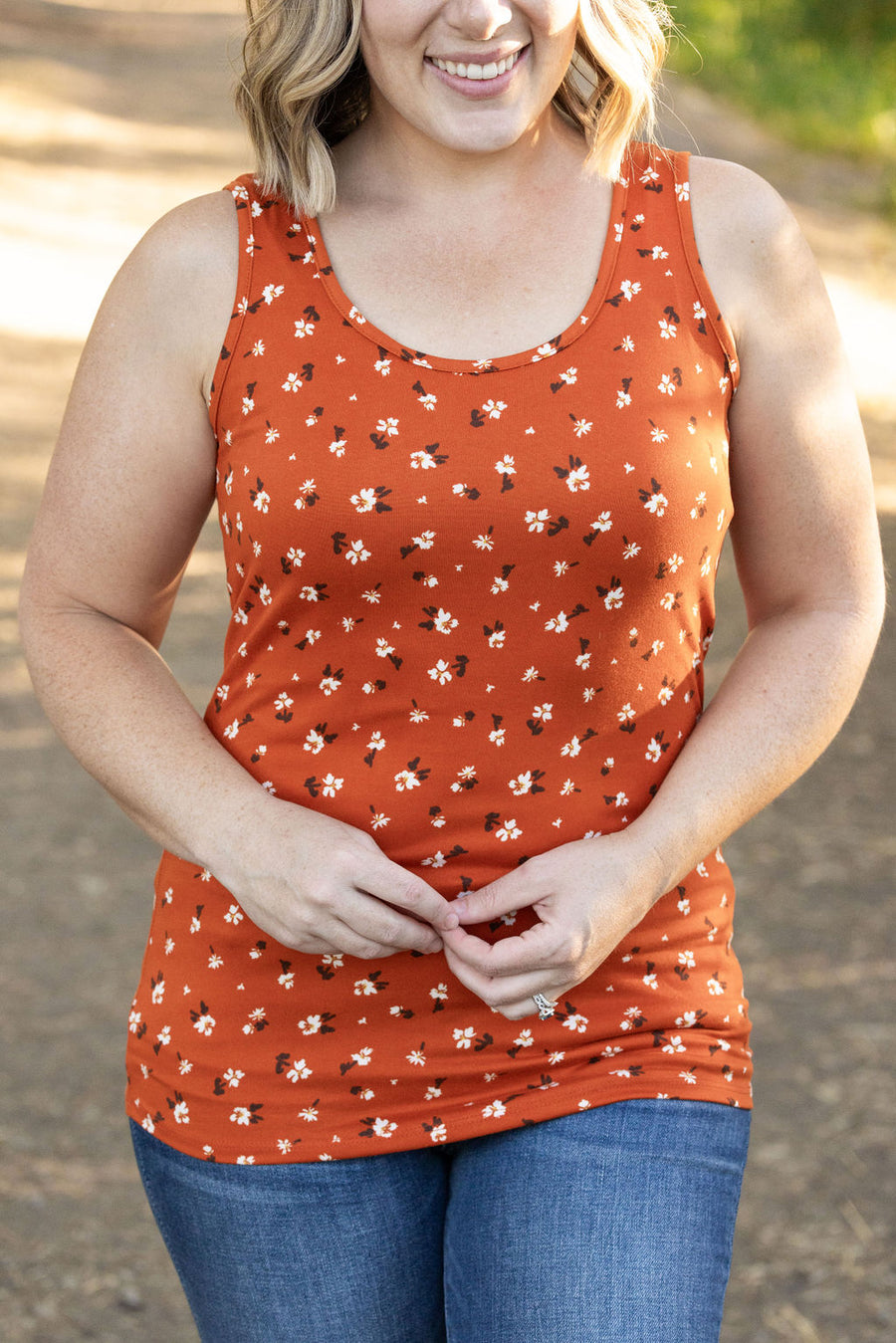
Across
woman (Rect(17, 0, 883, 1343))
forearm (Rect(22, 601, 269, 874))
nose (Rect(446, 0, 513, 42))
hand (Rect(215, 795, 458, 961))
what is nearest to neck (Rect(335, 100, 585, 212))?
woman (Rect(17, 0, 883, 1343))

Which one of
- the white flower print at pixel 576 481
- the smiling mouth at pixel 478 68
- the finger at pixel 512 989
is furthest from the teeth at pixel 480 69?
the finger at pixel 512 989

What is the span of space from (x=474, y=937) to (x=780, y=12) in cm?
1960

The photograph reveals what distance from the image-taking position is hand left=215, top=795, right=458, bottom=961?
1504 mm

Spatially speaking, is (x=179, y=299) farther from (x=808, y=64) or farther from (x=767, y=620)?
(x=808, y=64)

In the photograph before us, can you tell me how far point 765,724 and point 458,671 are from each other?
0.35 meters

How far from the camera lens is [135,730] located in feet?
5.49

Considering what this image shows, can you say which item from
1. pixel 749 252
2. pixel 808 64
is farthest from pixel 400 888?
pixel 808 64

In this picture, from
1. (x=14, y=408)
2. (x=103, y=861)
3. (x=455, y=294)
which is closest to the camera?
(x=455, y=294)

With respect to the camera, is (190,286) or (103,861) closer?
(190,286)

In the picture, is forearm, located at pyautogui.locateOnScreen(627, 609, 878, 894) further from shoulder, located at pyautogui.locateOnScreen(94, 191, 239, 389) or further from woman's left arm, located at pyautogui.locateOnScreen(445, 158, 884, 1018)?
shoulder, located at pyautogui.locateOnScreen(94, 191, 239, 389)

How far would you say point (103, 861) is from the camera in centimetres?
429

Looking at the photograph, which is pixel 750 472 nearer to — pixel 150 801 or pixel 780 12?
pixel 150 801

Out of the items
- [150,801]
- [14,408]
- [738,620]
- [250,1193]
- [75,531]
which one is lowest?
[14,408]

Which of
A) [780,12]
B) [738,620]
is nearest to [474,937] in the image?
[738,620]
